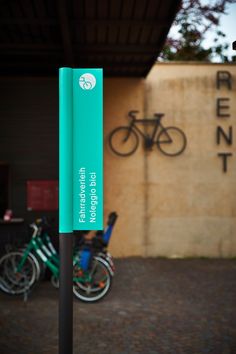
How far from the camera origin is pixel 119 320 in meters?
5.22

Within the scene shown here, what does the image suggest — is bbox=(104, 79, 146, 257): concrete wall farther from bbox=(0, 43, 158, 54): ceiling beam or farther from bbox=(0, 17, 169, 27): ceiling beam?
bbox=(0, 17, 169, 27): ceiling beam

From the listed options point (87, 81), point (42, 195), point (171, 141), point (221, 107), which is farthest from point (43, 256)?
point (221, 107)

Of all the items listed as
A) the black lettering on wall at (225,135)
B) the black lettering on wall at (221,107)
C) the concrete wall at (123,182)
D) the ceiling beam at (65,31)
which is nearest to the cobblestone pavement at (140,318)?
the concrete wall at (123,182)

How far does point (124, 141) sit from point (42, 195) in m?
1.94

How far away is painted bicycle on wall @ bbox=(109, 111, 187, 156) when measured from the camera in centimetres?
955

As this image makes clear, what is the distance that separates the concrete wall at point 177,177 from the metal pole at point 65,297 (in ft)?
21.9

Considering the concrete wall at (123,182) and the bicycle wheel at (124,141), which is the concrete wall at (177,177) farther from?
the bicycle wheel at (124,141)

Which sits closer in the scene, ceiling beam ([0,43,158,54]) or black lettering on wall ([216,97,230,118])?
ceiling beam ([0,43,158,54])

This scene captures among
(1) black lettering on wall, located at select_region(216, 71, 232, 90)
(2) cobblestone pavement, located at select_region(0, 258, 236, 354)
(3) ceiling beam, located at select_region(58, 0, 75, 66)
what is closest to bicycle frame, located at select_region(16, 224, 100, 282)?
(2) cobblestone pavement, located at select_region(0, 258, 236, 354)

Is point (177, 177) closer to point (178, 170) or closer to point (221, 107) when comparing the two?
point (178, 170)

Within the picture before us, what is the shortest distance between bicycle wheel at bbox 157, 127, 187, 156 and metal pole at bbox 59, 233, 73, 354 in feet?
22.6

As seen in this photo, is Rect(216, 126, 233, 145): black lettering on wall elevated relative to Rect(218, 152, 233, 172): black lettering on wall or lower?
elevated

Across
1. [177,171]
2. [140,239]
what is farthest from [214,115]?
[140,239]

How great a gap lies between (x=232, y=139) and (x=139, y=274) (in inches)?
139
